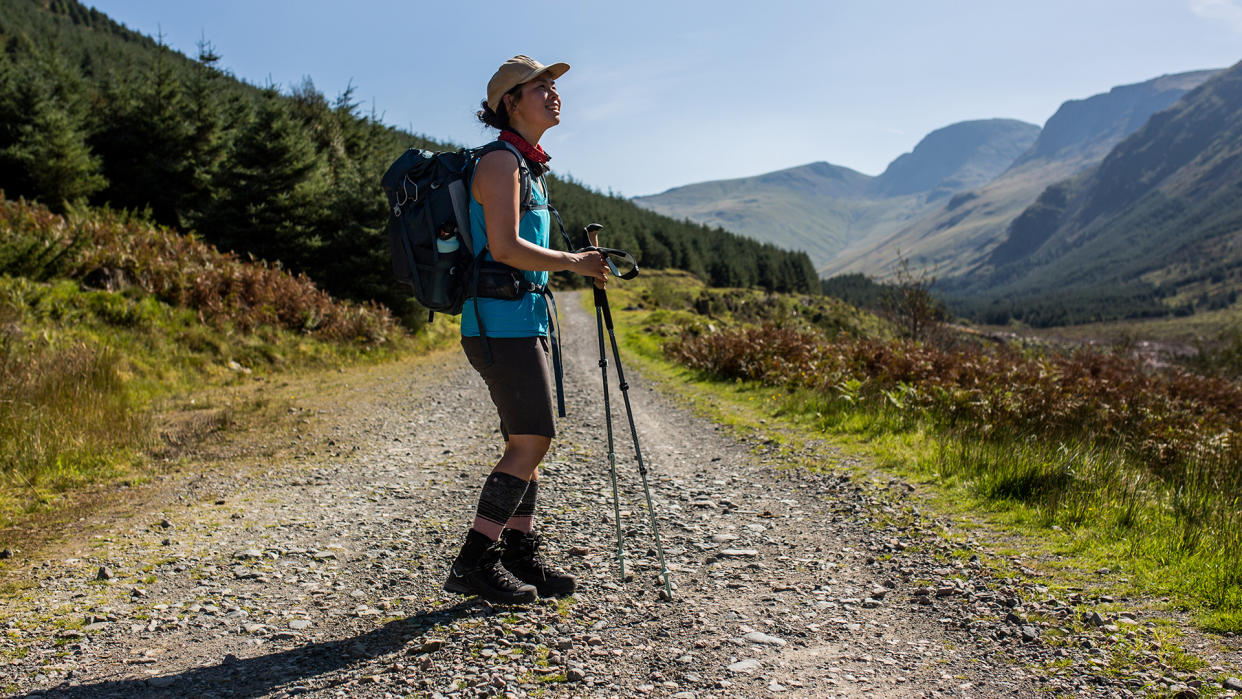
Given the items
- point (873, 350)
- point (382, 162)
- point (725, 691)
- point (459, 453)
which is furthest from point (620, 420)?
point (382, 162)

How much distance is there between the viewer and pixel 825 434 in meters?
8.80

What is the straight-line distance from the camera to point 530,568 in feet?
13.4

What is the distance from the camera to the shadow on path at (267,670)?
116 inches

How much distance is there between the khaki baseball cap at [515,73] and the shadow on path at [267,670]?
292 cm

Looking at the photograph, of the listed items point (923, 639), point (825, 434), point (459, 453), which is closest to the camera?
point (923, 639)

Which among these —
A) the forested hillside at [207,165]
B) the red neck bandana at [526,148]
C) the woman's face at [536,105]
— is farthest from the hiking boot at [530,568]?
the forested hillside at [207,165]

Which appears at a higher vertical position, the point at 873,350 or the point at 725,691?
the point at 873,350

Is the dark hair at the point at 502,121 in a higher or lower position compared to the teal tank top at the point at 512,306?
higher

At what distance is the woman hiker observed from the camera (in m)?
3.50

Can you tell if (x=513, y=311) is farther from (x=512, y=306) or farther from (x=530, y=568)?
(x=530, y=568)

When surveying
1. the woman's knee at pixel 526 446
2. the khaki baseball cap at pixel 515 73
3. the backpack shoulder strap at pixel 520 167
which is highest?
the khaki baseball cap at pixel 515 73

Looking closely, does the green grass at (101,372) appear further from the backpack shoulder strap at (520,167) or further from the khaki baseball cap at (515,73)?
the khaki baseball cap at (515,73)

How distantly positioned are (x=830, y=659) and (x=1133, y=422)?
8.48m

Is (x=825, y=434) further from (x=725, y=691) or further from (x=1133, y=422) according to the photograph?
(x=725, y=691)
